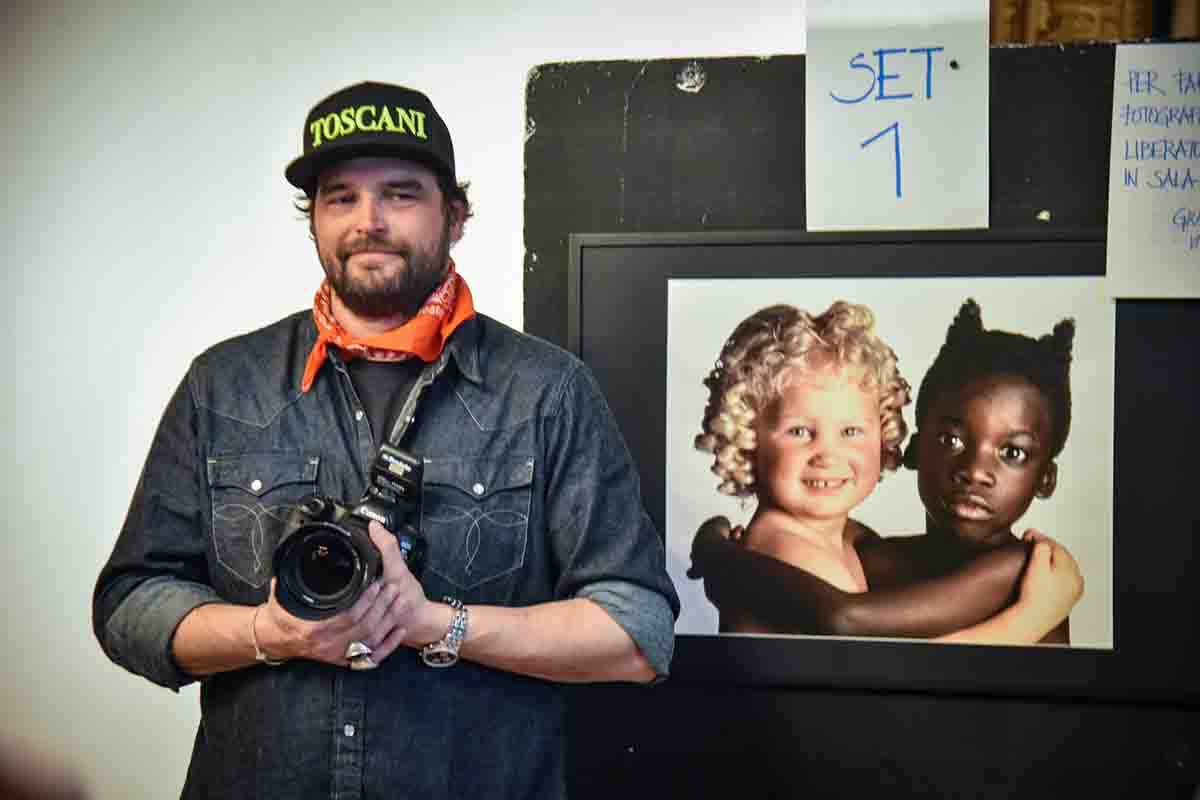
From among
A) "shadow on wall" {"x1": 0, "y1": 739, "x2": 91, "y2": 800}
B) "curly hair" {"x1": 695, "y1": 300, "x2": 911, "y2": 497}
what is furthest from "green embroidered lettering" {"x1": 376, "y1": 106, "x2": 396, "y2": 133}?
"shadow on wall" {"x1": 0, "y1": 739, "x2": 91, "y2": 800}

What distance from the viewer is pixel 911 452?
4.06 ft

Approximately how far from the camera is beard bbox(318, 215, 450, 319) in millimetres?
1079

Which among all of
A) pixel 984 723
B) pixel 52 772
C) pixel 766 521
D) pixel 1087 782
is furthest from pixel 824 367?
pixel 52 772

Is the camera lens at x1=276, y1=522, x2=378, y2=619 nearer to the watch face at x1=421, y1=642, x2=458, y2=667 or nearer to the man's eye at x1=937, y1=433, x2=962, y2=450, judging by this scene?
the watch face at x1=421, y1=642, x2=458, y2=667

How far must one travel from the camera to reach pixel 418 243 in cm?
109

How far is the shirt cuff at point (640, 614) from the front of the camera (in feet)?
3.36

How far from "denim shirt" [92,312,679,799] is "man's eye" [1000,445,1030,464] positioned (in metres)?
0.41

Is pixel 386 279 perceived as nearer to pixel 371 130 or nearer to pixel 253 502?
pixel 371 130

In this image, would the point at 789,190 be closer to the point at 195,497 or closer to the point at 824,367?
the point at 824,367

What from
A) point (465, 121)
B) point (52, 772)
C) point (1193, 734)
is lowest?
point (52, 772)

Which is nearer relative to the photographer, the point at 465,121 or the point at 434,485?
the point at 434,485

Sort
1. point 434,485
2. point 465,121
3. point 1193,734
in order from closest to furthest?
point 434,485 < point 1193,734 < point 465,121

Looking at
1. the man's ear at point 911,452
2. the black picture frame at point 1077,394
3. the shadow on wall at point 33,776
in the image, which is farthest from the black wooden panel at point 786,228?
the shadow on wall at point 33,776

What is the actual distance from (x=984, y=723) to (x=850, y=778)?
16 centimetres
